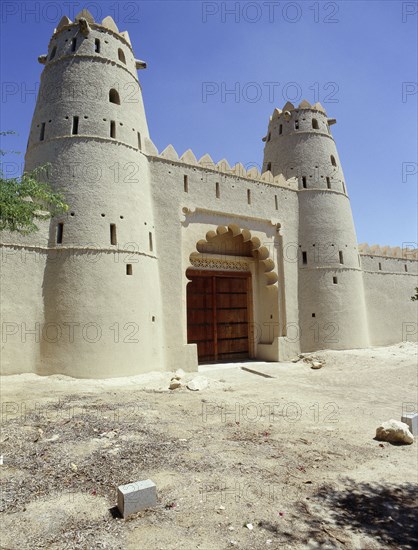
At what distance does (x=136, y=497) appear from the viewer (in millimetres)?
4070

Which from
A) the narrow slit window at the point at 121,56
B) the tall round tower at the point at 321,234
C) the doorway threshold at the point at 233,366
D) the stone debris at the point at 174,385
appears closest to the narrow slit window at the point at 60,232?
the stone debris at the point at 174,385

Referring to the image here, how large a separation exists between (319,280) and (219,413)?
11876 millimetres

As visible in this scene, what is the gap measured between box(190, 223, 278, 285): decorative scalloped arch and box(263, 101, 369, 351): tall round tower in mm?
1788

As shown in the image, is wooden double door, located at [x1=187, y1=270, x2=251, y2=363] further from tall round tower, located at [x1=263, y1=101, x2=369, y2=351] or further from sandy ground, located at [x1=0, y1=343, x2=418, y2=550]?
sandy ground, located at [x1=0, y1=343, x2=418, y2=550]

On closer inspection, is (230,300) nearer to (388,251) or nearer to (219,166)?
(219,166)

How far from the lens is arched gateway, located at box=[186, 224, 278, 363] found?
17516 mm

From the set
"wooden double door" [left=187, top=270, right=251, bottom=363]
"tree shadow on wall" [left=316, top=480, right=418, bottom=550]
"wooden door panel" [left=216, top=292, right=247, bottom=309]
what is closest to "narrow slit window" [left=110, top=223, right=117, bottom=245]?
"wooden double door" [left=187, top=270, right=251, bottom=363]

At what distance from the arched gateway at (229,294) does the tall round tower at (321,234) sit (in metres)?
2.16

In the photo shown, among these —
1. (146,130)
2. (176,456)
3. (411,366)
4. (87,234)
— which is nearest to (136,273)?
(87,234)

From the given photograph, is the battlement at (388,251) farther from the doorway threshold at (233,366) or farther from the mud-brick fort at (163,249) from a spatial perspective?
the doorway threshold at (233,366)

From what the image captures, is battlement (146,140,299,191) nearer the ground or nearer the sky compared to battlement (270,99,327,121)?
nearer the ground

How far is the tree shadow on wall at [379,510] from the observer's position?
12.9 ft

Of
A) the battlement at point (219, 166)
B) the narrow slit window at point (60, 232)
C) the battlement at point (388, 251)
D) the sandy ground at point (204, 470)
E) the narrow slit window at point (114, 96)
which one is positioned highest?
the narrow slit window at point (114, 96)

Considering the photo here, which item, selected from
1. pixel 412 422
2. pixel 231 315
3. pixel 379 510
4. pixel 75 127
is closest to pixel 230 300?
pixel 231 315
